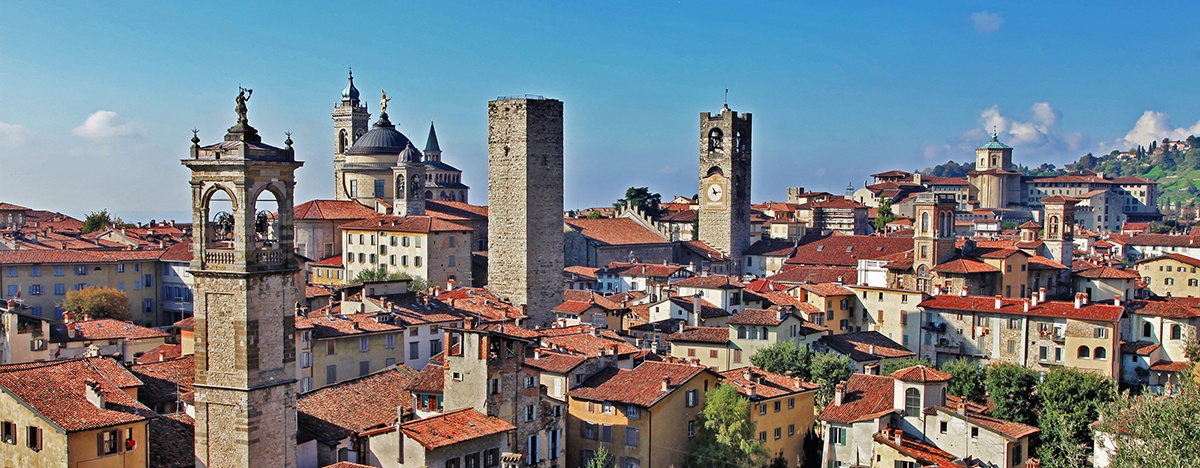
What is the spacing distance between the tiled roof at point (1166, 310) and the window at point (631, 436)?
72.9 feet

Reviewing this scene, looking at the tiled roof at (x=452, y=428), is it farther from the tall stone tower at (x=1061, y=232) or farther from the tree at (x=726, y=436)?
the tall stone tower at (x=1061, y=232)

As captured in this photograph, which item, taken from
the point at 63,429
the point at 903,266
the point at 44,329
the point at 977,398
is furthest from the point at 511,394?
the point at 903,266

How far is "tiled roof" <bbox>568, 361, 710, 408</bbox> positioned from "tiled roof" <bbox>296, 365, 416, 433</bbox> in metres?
4.19

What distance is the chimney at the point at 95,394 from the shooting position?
20.8 meters

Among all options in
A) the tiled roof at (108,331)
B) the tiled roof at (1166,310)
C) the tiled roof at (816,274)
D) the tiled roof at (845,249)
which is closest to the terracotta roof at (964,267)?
the tiled roof at (816,274)

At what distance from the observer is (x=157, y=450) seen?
21.1m

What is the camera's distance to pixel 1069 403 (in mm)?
34656

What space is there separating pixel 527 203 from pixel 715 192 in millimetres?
28375

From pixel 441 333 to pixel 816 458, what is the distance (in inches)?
419

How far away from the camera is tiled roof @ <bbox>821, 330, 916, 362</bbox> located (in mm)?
40594

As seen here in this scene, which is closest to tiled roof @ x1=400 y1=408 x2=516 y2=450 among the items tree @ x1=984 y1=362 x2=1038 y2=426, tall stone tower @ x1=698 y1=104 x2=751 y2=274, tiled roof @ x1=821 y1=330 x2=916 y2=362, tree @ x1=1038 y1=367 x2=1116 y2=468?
tree @ x1=1038 y1=367 x2=1116 y2=468

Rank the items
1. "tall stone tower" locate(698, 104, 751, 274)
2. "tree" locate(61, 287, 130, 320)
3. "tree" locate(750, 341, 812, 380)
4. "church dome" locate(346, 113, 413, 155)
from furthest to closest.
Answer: "church dome" locate(346, 113, 413, 155) < "tall stone tower" locate(698, 104, 751, 274) < "tree" locate(61, 287, 130, 320) < "tree" locate(750, 341, 812, 380)

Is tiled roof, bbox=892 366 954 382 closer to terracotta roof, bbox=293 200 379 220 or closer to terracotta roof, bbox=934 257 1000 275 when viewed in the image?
terracotta roof, bbox=934 257 1000 275

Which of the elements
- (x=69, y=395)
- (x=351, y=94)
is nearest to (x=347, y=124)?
(x=351, y=94)
